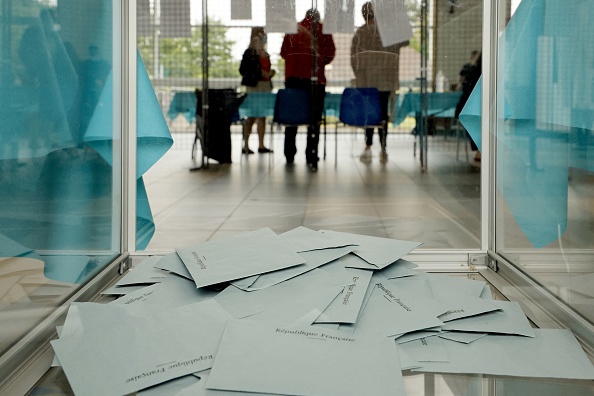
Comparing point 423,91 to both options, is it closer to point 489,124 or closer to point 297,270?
point 489,124

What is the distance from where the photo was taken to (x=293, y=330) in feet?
5.28

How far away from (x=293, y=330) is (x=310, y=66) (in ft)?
3.97

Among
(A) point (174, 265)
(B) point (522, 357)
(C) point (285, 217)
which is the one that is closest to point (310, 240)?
(C) point (285, 217)

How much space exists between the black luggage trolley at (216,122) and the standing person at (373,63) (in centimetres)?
42

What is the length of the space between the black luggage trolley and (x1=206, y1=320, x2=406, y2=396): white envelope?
1024mm

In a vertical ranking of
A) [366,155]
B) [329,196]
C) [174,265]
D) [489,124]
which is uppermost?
[489,124]

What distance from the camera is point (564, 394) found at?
139cm

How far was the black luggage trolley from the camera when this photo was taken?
2537 millimetres

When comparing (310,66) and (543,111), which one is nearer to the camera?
(543,111)

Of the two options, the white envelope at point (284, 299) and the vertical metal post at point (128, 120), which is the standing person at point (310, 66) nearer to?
the vertical metal post at point (128, 120)

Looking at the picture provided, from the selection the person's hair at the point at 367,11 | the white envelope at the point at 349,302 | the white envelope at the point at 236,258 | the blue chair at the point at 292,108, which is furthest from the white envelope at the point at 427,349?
the person's hair at the point at 367,11

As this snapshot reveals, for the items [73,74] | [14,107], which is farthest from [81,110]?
[14,107]

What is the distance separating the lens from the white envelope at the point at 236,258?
6.47ft

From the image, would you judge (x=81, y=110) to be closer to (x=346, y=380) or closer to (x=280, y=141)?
(x=280, y=141)
